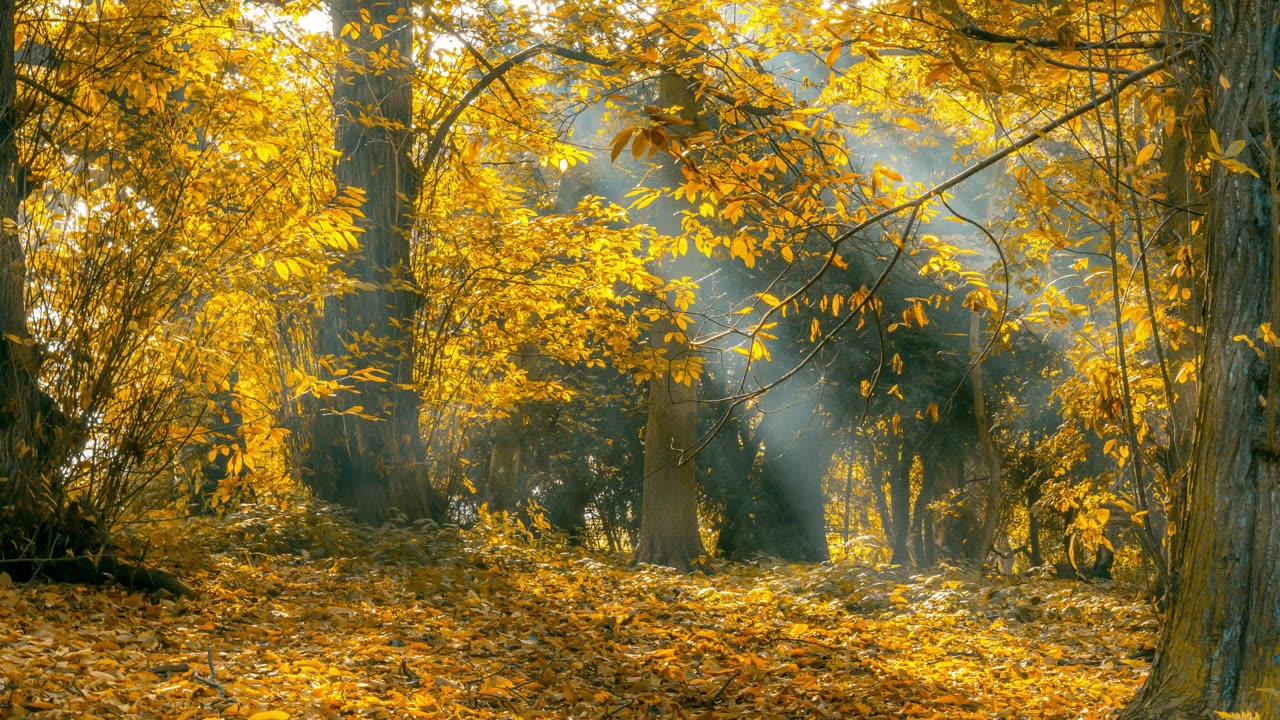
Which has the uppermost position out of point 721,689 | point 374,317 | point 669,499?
point 374,317

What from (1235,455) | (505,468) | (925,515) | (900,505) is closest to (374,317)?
(1235,455)

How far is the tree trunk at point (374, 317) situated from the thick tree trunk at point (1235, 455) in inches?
254

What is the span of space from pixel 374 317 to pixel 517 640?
4.12 meters

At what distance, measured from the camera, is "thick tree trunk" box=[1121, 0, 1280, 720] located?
3.24 metres

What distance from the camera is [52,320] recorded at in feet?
16.5

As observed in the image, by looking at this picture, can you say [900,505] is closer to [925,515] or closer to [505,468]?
[925,515]

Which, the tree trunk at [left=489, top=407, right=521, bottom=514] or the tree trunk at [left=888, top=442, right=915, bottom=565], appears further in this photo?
the tree trunk at [left=888, top=442, right=915, bottom=565]

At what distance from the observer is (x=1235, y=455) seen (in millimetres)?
3332

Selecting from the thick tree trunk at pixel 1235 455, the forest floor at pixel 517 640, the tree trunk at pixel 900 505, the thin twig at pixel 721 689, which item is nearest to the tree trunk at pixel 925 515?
the tree trunk at pixel 900 505

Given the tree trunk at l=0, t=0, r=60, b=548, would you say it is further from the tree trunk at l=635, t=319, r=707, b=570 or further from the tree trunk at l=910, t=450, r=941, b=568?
the tree trunk at l=910, t=450, r=941, b=568

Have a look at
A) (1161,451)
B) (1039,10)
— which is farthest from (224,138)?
(1161,451)

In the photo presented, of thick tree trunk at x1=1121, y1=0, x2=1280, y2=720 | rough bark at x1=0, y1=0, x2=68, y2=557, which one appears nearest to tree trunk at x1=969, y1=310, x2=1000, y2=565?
thick tree trunk at x1=1121, y1=0, x2=1280, y2=720

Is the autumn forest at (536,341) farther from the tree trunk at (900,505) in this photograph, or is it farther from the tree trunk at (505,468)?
the tree trunk at (900,505)

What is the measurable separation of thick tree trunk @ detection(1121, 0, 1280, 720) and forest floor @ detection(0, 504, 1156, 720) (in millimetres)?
1250
